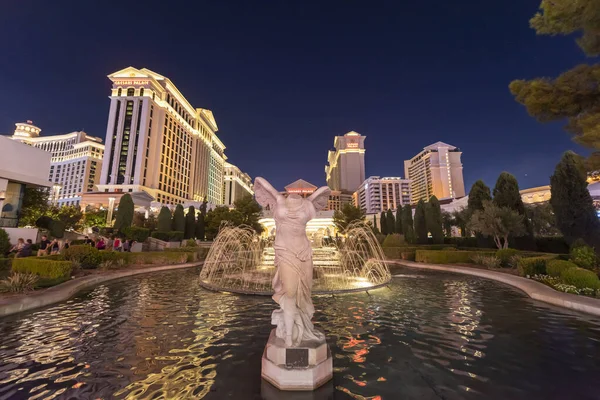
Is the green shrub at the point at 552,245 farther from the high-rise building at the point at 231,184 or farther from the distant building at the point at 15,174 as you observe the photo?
the high-rise building at the point at 231,184

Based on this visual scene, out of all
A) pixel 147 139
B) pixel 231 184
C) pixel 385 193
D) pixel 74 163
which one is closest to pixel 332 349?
pixel 147 139

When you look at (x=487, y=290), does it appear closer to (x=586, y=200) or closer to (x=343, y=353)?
(x=343, y=353)

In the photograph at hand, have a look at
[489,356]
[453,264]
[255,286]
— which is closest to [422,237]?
[453,264]

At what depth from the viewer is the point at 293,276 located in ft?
12.4

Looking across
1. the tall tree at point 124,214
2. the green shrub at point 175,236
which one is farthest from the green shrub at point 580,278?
the tall tree at point 124,214

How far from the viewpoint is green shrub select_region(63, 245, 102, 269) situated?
1390 centimetres

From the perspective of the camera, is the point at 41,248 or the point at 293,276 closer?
the point at 293,276

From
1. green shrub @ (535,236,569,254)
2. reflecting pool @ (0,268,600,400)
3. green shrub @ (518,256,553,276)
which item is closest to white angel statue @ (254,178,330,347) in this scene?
reflecting pool @ (0,268,600,400)

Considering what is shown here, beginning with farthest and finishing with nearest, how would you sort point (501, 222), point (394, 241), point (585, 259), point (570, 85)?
point (394, 241) < point (501, 222) < point (585, 259) < point (570, 85)

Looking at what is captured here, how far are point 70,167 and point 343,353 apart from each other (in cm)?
16136

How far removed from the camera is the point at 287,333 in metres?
3.63

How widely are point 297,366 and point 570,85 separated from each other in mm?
13655

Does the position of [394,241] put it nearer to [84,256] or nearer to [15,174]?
[84,256]

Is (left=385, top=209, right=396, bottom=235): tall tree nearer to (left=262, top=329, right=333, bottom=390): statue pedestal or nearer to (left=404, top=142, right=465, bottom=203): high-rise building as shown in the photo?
(left=262, top=329, right=333, bottom=390): statue pedestal
